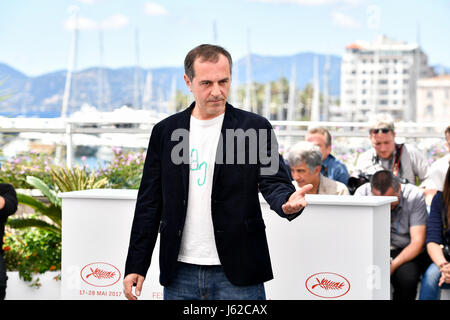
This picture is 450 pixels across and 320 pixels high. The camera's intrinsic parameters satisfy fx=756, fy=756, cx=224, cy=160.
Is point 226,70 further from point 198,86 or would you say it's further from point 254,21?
point 254,21

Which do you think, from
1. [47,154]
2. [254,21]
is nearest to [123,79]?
[254,21]

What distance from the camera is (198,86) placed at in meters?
2.86

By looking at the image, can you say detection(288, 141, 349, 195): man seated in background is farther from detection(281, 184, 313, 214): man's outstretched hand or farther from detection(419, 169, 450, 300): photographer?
detection(281, 184, 313, 214): man's outstretched hand

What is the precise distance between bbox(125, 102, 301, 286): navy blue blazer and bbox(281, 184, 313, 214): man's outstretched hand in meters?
0.05

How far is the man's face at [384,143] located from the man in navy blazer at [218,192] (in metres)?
3.47

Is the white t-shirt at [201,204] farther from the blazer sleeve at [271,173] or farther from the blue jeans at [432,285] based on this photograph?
the blue jeans at [432,285]

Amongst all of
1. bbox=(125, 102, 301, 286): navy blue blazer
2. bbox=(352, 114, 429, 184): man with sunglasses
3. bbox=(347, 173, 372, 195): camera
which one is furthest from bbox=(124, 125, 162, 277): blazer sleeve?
bbox=(352, 114, 429, 184): man with sunglasses

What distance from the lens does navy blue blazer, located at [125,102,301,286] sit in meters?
2.81

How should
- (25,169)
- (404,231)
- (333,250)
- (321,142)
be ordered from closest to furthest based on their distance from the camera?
(333,250) → (404,231) → (321,142) → (25,169)

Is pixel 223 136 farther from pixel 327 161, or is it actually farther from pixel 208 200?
pixel 327 161

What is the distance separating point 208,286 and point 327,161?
12.4 ft

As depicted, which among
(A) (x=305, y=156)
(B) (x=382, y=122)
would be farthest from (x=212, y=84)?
(B) (x=382, y=122)

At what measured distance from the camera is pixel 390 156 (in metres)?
6.26
